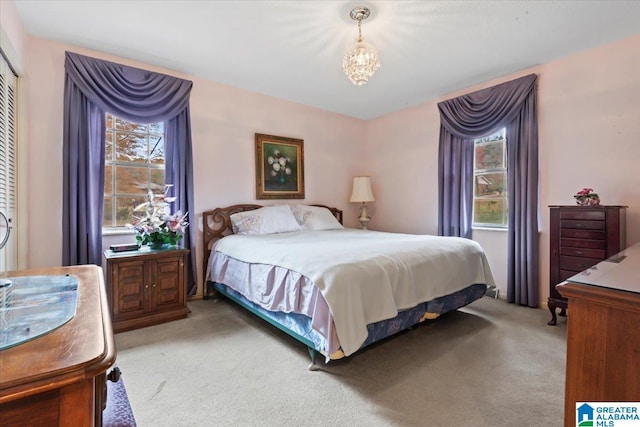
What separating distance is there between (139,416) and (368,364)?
1.35 m

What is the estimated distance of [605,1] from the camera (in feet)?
7.01

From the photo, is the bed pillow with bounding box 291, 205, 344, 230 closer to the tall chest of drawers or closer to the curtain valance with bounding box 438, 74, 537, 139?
the curtain valance with bounding box 438, 74, 537, 139

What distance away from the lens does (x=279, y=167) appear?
4086 millimetres

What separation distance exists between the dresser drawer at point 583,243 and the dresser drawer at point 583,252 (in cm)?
3

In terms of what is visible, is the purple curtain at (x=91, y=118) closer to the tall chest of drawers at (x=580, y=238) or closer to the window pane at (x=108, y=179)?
the window pane at (x=108, y=179)

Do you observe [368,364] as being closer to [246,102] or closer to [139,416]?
[139,416]

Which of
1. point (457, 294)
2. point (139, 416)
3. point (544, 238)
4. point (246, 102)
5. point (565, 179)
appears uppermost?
point (246, 102)

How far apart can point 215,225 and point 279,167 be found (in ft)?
3.78

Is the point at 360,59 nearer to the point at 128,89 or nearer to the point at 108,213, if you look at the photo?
the point at 128,89

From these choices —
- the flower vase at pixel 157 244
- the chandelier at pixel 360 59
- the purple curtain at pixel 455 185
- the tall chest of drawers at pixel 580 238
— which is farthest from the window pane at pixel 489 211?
the flower vase at pixel 157 244

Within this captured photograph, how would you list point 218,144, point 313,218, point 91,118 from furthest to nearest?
1. point 313,218
2. point 218,144
3. point 91,118

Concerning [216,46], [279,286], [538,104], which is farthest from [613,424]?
[216,46]

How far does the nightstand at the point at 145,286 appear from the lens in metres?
2.55

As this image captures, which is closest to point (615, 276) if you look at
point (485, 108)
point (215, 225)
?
point (485, 108)
